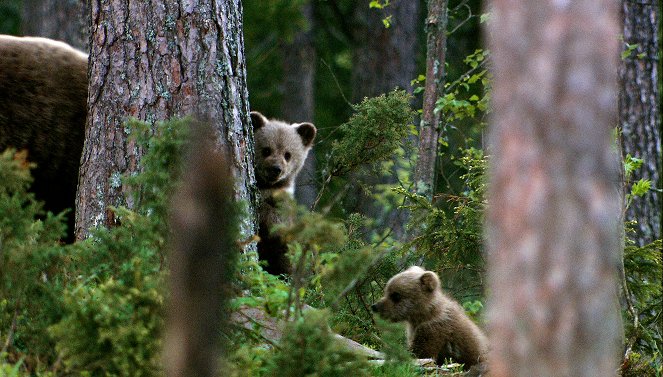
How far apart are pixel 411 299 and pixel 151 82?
2.28 meters

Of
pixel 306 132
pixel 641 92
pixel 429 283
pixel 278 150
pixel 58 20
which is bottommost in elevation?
pixel 429 283

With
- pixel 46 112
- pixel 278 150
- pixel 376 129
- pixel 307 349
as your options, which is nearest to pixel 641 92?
pixel 278 150

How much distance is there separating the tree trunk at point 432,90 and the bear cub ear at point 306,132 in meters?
1.10

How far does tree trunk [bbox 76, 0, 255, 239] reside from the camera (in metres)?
6.36

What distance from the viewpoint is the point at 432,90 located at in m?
9.25

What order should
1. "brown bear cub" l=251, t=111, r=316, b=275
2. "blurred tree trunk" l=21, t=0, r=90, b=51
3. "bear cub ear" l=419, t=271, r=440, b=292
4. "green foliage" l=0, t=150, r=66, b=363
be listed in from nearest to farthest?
"green foliage" l=0, t=150, r=66, b=363 < "bear cub ear" l=419, t=271, r=440, b=292 < "brown bear cub" l=251, t=111, r=316, b=275 < "blurred tree trunk" l=21, t=0, r=90, b=51

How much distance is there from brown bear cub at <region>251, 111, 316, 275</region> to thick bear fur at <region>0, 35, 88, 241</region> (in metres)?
1.51

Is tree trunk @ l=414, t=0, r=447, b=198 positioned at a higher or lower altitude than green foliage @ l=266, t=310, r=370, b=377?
higher

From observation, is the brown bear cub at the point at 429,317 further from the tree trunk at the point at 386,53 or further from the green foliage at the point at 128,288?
the tree trunk at the point at 386,53

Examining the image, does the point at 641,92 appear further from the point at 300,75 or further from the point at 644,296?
the point at 300,75

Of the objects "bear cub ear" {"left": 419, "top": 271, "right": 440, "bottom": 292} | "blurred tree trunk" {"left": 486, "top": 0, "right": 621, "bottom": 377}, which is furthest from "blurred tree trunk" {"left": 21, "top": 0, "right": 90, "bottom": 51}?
"blurred tree trunk" {"left": 486, "top": 0, "right": 621, "bottom": 377}

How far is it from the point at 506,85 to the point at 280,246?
496 centimetres

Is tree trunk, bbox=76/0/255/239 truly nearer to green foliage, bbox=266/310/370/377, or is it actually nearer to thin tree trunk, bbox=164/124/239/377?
green foliage, bbox=266/310/370/377

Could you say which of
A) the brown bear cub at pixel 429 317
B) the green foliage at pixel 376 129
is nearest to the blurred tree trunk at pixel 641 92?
the green foliage at pixel 376 129
